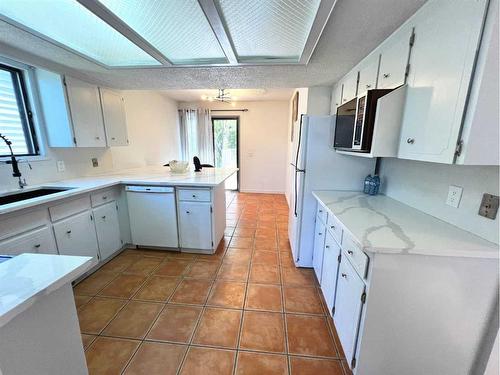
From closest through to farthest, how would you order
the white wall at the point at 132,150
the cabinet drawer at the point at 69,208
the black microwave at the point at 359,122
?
the black microwave at the point at 359,122 < the cabinet drawer at the point at 69,208 < the white wall at the point at 132,150

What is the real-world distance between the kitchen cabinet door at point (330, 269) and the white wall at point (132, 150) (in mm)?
2922

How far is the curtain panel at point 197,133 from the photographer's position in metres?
5.50

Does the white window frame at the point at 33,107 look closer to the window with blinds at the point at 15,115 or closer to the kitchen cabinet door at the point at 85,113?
the window with blinds at the point at 15,115

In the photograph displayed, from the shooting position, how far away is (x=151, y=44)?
163cm

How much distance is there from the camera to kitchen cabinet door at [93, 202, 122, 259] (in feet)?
7.57

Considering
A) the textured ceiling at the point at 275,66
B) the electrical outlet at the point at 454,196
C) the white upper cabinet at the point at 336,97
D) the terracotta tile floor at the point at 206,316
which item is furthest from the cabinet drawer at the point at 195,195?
the electrical outlet at the point at 454,196

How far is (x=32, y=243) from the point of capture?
1.65m

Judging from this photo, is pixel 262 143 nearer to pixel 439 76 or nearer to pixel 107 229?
pixel 107 229

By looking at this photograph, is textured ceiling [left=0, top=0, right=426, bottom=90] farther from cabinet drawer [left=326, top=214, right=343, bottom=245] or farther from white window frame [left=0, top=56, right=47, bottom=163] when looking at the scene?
cabinet drawer [left=326, top=214, right=343, bottom=245]

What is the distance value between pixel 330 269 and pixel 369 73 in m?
1.64

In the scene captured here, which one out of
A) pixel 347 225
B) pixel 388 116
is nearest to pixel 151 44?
pixel 388 116

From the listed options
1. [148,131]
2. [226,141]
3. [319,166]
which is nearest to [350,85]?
[319,166]

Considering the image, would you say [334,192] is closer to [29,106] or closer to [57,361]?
[57,361]

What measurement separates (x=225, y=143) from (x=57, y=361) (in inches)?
208
